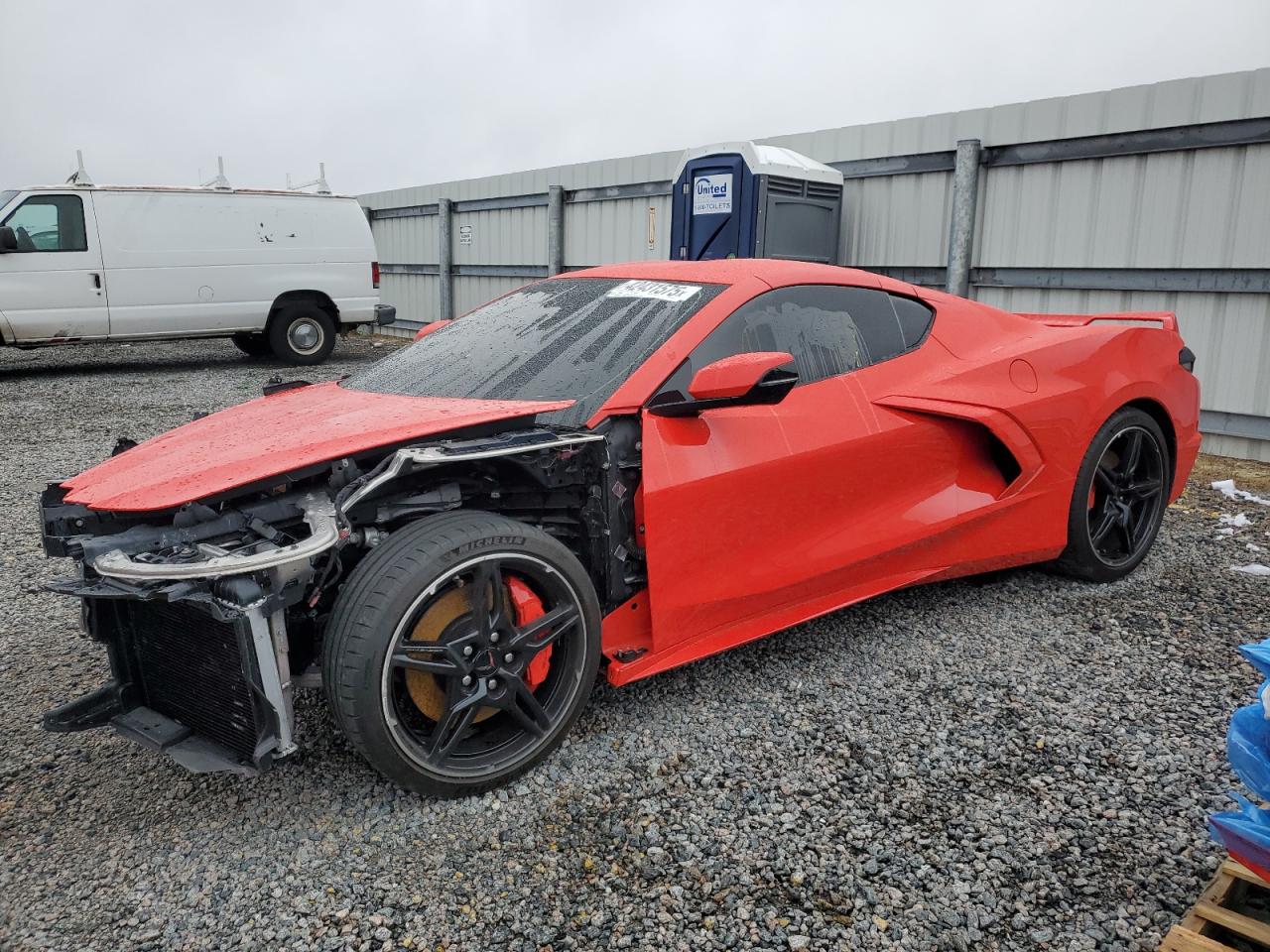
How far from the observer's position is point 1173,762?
2570mm

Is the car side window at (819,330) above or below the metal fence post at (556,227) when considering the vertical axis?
below

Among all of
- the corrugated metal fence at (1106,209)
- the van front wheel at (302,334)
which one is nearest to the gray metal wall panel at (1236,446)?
the corrugated metal fence at (1106,209)

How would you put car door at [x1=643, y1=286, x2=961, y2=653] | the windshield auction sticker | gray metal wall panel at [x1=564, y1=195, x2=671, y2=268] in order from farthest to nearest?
1. gray metal wall panel at [x1=564, y1=195, x2=671, y2=268]
2. the windshield auction sticker
3. car door at [x1=643, y1=286, x2=961, y2=653]

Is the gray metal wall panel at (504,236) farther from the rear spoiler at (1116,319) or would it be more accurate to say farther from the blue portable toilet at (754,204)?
the rear spoiler at (1116,319)

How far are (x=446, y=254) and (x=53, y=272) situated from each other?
5.95 metres

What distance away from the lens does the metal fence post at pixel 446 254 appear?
14.7m

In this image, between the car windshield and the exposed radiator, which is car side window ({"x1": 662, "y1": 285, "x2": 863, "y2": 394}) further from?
the exposed radiator

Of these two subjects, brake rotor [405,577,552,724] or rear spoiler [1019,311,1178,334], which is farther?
rear spoiler [1019,311,1178,334]

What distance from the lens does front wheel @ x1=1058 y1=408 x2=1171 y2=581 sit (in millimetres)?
3773

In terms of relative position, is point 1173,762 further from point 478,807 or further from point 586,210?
point 586,210

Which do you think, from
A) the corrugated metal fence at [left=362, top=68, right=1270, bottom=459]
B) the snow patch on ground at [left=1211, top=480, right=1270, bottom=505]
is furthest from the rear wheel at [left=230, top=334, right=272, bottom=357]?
the snow patch on ground at [left=1211, top=480, right=1270, bottom=505]

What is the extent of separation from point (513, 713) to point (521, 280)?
1150 cm

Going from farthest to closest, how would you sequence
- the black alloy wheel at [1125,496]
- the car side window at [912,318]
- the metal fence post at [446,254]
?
the metal fence post at [446,254] → the black alloy wheel at [1125,496] → the car side window at [912,318]

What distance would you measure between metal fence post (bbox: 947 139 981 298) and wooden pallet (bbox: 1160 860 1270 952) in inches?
250
